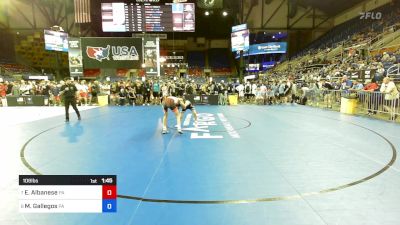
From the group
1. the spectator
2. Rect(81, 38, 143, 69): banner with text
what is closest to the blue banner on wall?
Rect(81, 38, 143, 69): banner with text

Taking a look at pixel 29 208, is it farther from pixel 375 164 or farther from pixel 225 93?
pixel 225 93

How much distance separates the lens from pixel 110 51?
55.4ft

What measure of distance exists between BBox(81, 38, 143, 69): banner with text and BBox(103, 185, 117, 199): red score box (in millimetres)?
16151

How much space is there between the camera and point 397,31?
724 inches

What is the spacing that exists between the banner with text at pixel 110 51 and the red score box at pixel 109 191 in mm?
16151

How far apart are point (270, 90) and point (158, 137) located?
496 inches

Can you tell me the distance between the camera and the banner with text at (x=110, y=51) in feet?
55.2

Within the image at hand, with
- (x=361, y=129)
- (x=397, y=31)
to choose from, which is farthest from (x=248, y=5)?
(x=361, y=129)

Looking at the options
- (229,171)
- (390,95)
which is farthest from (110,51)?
(390,95)

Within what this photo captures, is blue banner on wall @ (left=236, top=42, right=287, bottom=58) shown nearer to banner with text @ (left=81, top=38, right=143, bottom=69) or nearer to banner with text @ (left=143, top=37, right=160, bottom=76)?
banner with text @ (left=143, top=37, right=160, bottom=76)

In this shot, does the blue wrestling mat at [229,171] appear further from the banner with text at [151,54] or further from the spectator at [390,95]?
the banner with text at [151,54]

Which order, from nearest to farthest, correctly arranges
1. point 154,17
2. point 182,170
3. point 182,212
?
point 182,212 < point 182,170 < point 154,17
